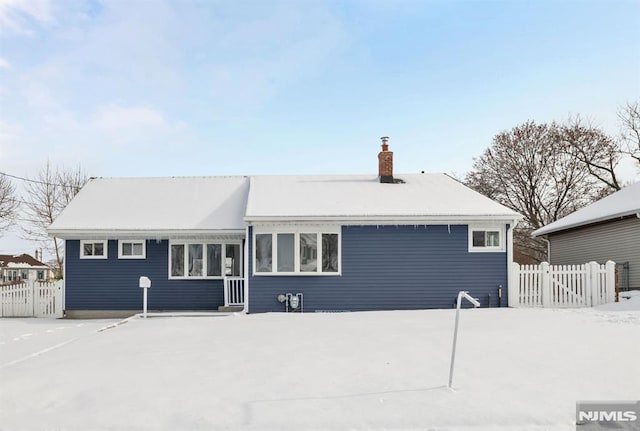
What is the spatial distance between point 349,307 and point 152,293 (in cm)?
623

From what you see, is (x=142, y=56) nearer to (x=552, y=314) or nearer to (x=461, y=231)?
(x=461, y=231)

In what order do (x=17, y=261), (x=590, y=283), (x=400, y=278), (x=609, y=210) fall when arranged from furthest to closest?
(x=17, y=261), (x=609, y=210), (x=400, y=278), (x=590, y=283)

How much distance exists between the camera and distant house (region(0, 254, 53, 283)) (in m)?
58.1

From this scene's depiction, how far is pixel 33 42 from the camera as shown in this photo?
12867 millimetres

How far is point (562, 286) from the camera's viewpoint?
1303 centimetres

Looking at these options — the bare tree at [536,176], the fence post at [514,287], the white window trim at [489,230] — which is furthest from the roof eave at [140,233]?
the bare tree at [536,176]

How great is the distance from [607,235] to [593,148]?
1515cm

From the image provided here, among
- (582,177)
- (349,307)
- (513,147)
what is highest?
(513,147)

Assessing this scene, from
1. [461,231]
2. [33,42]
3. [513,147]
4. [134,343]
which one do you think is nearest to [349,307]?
[461,231]

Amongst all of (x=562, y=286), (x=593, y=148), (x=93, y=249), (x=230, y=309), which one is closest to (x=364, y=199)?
(x=230, y=309)

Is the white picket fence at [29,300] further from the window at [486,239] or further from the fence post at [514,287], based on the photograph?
the fence post at [514,287]

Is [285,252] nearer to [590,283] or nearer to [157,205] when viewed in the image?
[157,205]

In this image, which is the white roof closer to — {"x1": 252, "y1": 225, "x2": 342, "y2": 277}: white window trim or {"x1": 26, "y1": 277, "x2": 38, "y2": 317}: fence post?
{"x1": 252, "y1": 225, "x2": 342, "y2": 277}: white window trim

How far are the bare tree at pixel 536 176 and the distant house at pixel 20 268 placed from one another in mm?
52541
